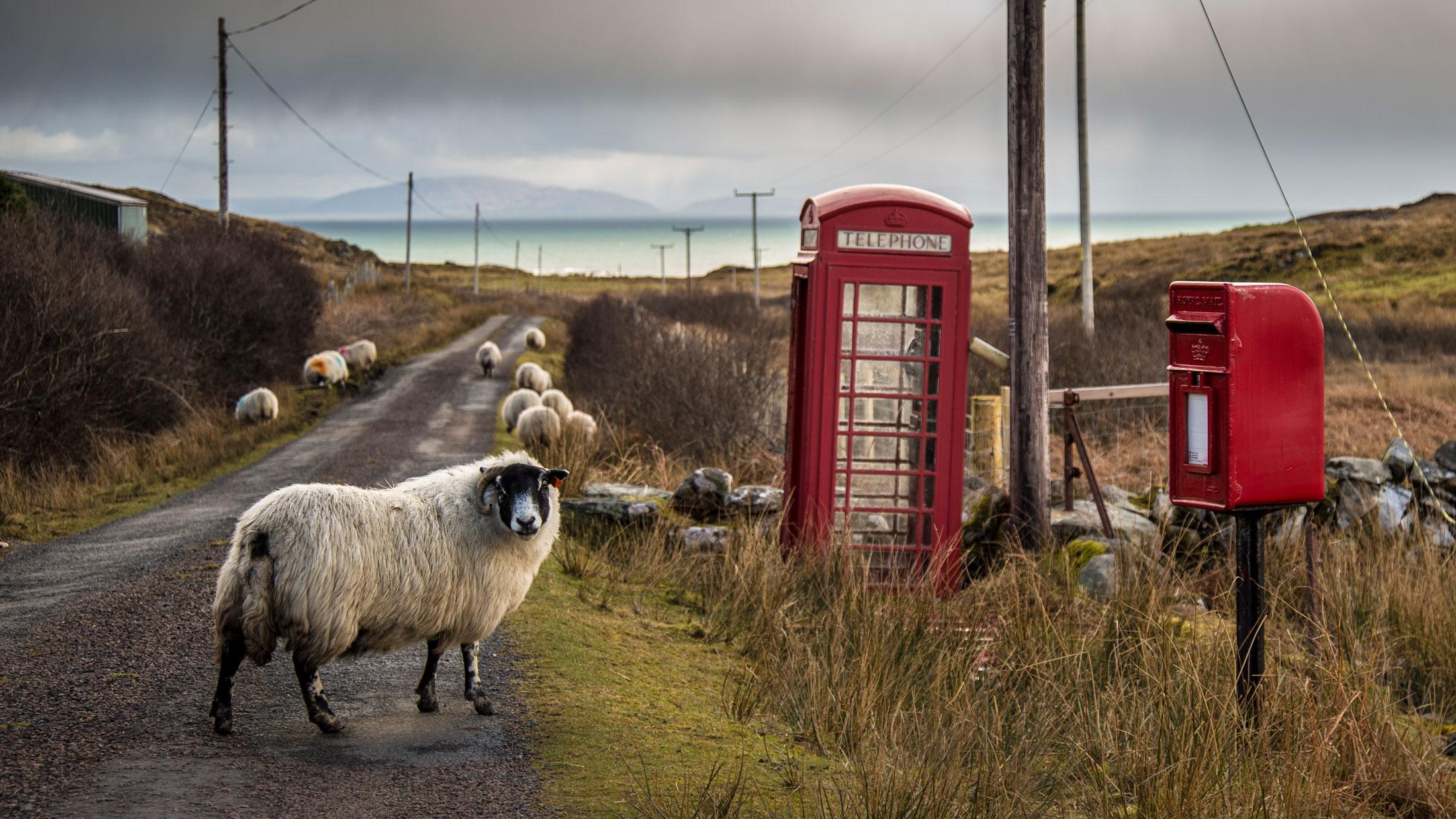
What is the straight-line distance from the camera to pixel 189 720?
5.15 m

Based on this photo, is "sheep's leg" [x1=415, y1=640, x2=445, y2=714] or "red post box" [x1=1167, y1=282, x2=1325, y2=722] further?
"sheep's leg" [x1=415, y1=640, x2=445, y2=714]

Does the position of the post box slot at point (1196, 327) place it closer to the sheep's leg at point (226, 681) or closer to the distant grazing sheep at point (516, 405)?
the sheep's leg at point (226, 681)

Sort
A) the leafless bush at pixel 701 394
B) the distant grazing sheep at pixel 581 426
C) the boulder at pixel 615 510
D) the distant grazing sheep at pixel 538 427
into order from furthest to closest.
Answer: the distant grazing sheep at pixel 538 427, the leafless bush at pixel 701 394, the distant grazing sheep at pixel 581 426, the boulder at pixel 615 510

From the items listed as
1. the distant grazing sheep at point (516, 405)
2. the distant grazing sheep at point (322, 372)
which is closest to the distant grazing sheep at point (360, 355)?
the distant grazing sheep at point (322, 372)

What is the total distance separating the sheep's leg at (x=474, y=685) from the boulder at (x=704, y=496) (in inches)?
203

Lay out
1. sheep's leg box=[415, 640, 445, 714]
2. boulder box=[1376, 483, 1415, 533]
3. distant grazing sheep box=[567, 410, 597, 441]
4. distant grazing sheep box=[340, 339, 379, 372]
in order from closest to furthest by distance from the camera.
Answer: sheep's leg box=[415, 640, 445, 714] → boulder box=[1376, 483, 1415, 533] → distant grazing sheep box=[567, 410, 597, 441] → distant grazing sheep box=[340, 339, 379, 372]

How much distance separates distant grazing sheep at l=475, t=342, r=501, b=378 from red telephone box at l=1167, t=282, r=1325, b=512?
77.5ft

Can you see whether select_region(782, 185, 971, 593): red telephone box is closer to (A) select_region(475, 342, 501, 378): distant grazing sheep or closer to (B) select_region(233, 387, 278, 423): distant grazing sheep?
(B) select_region(233, 387, 278, 423): distant grazing sheep

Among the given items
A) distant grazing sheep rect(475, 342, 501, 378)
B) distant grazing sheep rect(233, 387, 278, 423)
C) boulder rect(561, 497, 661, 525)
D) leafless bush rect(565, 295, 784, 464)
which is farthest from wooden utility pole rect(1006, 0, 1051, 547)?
distant grazing sheep rect(475, 342, 501, 378)

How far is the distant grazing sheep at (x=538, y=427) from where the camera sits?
50.2ft

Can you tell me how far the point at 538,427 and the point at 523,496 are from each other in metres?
10.3

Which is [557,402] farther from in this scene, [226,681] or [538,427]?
[226,681]

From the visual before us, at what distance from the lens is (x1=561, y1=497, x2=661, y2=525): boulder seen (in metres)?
10.0

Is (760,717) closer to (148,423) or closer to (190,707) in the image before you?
(190,707)
